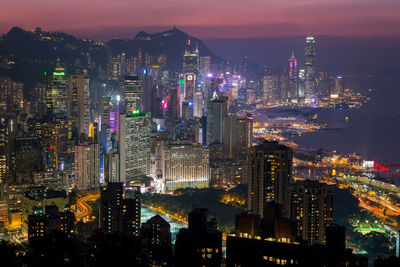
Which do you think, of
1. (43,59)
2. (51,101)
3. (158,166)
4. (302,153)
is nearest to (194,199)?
(158,166)

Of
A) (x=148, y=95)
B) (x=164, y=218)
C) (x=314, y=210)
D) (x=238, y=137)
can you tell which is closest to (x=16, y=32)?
(x=148, y=95)

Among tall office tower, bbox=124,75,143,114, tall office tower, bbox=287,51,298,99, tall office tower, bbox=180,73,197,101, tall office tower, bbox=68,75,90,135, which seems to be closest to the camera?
tall office tower, bbox=68,75,90,135

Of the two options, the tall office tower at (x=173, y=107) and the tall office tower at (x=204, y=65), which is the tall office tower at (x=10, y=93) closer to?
the tall office tower at (x=173, y=107)

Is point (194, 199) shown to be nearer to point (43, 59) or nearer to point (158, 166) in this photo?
point (158, 166)

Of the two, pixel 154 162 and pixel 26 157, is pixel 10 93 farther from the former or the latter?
pixel 154 162

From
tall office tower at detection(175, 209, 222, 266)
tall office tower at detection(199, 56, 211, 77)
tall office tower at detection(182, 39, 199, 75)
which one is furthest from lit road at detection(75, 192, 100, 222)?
tall office tower at detection(199, 56, 211, 77)

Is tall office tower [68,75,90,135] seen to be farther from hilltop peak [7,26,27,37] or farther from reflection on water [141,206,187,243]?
reflection on water [141,206,187,243]
